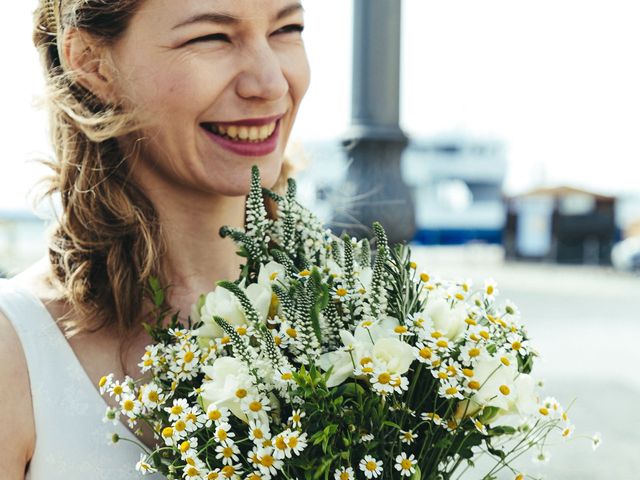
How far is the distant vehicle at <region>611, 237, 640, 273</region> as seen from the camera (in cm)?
2122

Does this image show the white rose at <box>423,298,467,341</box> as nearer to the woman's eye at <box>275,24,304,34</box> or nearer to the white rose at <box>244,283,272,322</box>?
the white rose at <box>244,283,272,322</box>

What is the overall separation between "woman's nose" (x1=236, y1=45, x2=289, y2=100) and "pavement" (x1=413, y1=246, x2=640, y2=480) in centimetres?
49

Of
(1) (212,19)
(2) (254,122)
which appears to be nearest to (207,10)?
(1) (212,19)

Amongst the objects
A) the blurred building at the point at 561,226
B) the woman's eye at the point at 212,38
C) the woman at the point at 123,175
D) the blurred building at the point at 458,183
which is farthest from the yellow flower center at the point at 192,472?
the blurred building at the point at 458,183

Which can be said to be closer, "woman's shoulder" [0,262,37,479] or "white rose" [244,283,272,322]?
"white rose" [244,283,272,322]

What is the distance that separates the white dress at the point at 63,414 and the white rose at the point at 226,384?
0.44 m

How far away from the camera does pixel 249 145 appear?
166cm

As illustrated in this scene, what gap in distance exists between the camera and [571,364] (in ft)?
24.2

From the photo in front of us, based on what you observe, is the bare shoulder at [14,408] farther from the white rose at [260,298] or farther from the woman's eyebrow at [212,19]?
the woman's eyebrow at [212,19]

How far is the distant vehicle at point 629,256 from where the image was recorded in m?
21.2

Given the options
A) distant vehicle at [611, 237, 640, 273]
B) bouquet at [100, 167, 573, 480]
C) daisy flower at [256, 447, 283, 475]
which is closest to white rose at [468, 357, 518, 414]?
bouquet at [100, 167, 573, 480]

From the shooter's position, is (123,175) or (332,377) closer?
(332,377)

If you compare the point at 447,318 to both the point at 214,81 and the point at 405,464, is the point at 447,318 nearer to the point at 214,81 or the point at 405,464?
the point at 405,464

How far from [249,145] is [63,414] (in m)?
0.69
